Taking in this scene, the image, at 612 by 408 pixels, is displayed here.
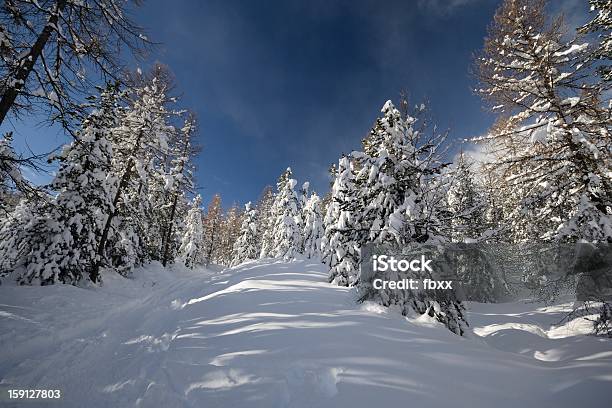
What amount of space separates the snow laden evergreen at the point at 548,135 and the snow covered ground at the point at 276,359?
3.29 m

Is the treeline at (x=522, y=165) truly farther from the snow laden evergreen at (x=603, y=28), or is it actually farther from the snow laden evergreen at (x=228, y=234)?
the snow laden evergreen at (x=228, y=234)

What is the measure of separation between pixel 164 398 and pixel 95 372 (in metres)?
1.98

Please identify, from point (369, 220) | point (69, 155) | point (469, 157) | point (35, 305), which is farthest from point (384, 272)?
point (69, 155)

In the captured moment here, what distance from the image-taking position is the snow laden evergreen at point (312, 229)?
31594 millimetres

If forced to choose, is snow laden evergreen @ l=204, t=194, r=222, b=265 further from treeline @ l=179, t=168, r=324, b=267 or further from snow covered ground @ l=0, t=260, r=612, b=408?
snow covered ground @ l=0, t=260, r=612, b=408

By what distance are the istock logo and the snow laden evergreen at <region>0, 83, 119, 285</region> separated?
11.4m

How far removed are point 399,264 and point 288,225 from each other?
2518 centimetres

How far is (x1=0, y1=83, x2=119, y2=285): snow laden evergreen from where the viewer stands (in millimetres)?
11125

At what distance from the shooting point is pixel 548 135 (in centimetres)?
701
